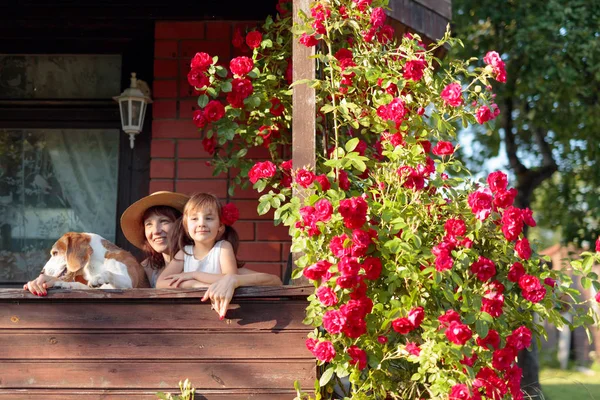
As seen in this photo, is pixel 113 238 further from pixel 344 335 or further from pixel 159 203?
pixel 344 335

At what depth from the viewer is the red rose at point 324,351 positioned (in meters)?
3.41

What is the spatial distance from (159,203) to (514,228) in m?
1.82

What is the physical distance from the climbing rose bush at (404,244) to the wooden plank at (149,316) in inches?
8.5

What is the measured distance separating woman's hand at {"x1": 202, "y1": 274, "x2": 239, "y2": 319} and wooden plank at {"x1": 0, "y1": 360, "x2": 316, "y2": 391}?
0.26 m

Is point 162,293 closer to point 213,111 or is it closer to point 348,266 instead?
point 348,266

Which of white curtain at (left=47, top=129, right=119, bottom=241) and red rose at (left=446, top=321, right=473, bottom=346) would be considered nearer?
red rose at (left=446, top=321, right=473, bottom=346)

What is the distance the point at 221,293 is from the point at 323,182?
0.64 m

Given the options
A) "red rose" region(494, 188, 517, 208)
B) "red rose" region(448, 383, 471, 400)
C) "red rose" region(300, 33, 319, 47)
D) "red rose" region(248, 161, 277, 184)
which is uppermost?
"red rose" region(300, 33, 319, 47)

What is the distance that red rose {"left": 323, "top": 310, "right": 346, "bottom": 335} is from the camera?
10.9 feet

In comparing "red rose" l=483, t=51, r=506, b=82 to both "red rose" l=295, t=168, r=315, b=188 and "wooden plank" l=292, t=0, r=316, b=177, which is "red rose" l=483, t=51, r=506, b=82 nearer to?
"wooden plank" l=292, t=0, r=316, b=177

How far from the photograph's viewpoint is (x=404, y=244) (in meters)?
3.39

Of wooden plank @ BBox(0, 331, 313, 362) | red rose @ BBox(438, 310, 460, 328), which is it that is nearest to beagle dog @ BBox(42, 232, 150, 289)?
wooden plank @ BBox(0, 331, 313, 362)

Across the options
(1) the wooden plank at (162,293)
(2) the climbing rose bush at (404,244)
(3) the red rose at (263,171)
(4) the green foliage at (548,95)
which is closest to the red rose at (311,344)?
(2) the climbing rose bush at (404,244)

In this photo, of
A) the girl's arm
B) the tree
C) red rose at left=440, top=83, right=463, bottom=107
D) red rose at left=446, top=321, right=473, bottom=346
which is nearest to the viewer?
red rose at left=446, top=321, right=473, bottom=346
